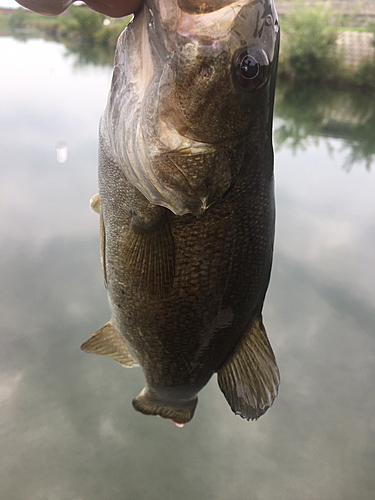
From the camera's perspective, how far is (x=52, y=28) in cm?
2011

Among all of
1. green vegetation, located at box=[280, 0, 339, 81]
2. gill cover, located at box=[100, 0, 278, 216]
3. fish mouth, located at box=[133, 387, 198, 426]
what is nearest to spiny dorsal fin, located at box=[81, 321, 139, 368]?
fish mouth, located at box=[133, 387, 198, 426]

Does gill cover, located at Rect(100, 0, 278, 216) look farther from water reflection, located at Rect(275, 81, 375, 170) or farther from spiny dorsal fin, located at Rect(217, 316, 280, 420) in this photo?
water reflection, located at Rect(275, 81, 375, 170)

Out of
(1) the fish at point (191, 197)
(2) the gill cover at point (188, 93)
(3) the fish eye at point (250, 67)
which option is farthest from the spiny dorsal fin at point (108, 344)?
(3) the fish eye at point (250, 67)

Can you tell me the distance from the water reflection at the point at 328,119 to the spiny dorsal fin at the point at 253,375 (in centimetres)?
638

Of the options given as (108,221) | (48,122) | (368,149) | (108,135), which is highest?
(108,135)

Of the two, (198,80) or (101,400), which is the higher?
(198,80)

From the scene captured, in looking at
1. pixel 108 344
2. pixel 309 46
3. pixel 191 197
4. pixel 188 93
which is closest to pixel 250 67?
pixel 188 93

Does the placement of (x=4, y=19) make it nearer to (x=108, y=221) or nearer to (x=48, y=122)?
(x=48, y=122)

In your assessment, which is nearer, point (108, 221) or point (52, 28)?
point (108, 221)

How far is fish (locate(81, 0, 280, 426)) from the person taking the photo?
70 centimetres

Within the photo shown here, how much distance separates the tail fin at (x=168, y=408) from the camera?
1370 millimetres

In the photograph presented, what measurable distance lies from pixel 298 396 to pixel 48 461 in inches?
82.8

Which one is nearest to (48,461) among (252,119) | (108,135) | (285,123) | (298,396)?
(298,396)

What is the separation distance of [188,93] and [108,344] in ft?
3.05
